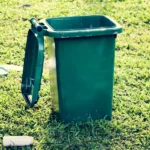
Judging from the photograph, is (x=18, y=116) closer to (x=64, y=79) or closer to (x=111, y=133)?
(x=64, y=79)

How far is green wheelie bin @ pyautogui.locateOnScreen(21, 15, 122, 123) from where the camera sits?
9.55ft

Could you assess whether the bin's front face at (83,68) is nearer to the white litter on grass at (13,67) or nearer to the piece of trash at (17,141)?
the piece of trash at (17,141)

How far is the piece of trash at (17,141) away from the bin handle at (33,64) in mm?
265

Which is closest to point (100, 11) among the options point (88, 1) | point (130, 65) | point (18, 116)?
point (88, 1)

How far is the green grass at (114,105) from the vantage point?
3.03 meters

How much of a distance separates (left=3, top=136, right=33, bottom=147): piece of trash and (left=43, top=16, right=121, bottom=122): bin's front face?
350 millimetres

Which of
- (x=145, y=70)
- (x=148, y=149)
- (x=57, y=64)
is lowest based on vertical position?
(x=148, y=149)

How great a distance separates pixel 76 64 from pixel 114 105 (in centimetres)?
70

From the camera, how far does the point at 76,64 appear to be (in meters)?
2.98

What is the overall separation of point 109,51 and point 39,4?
139 inches

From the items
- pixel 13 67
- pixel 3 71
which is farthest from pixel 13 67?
pixel 3 71

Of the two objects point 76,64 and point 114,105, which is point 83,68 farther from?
point 114,105

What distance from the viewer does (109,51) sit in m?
2.99

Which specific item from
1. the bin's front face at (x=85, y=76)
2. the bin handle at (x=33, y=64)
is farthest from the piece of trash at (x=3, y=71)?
the bin's front face at (x=85, y=76)
